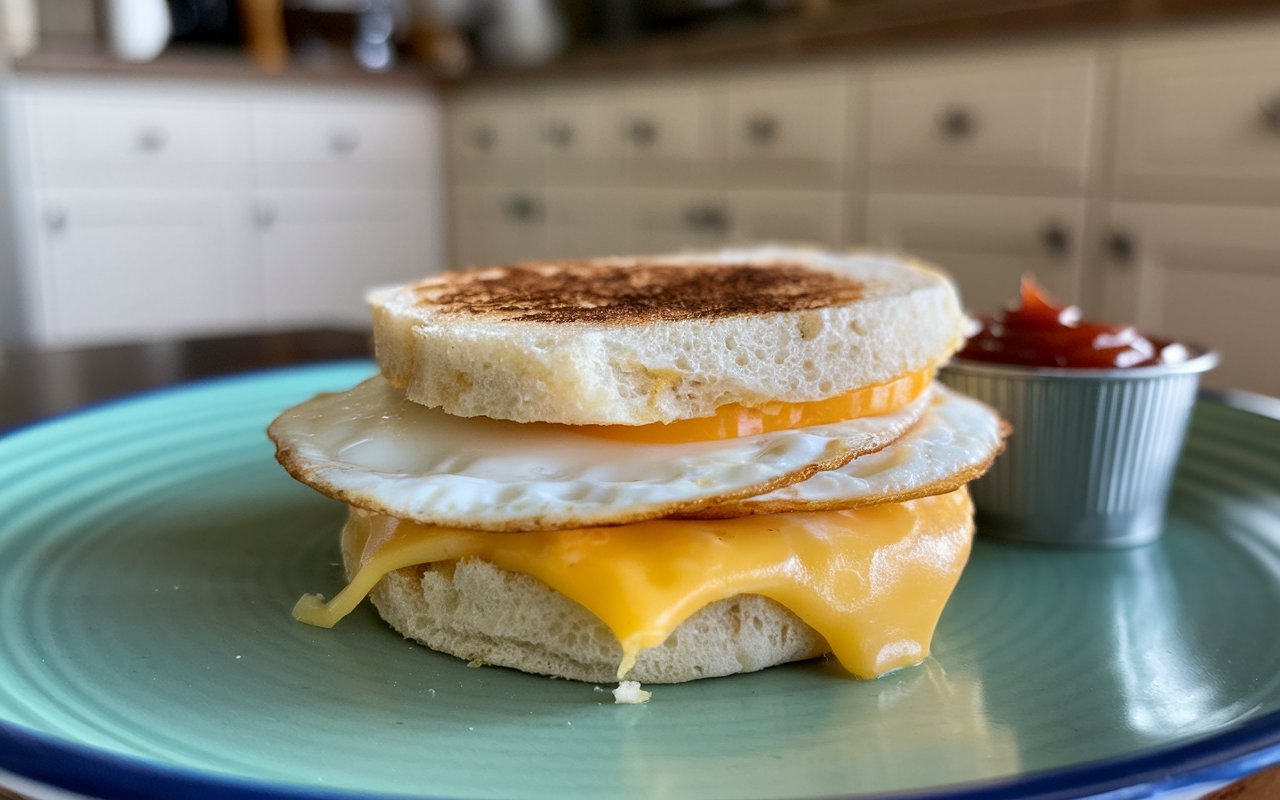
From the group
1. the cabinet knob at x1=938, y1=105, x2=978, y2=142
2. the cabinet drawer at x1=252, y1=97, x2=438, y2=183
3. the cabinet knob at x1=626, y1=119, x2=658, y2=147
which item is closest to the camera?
the cabinet knob at x1=938, y1=105, x2=978, y2=142

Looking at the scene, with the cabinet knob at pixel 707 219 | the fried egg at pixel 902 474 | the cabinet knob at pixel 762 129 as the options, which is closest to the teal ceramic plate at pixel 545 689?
the fried egg at pixel 902 474

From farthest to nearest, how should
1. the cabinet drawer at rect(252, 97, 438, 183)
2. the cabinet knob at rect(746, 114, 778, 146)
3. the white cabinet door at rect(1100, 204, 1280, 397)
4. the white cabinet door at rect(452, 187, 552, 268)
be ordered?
1. the cabinet drawer at rect(252, 97, 438, 183)
2. the white cabinet door at rect(452, 187, 552, 268)
3. the cabinet knob at rect(746, 114, 778, 146)
4. the white cabinet door at rect(1100, 204, 1280, 397)

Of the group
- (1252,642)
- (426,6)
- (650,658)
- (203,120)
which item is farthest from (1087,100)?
(426,6)

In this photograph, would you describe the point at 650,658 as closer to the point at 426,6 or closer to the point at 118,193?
the point at 118,193

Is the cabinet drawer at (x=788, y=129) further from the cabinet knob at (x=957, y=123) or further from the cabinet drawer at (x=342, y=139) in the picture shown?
the cabinet drawer at (x=342, y=139)

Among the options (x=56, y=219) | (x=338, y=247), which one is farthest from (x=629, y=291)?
(x=338, y=247)

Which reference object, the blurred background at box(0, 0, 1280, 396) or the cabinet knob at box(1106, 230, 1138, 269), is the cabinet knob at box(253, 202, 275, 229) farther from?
the cabinet knob at box(1106, 230, 1138, 269)

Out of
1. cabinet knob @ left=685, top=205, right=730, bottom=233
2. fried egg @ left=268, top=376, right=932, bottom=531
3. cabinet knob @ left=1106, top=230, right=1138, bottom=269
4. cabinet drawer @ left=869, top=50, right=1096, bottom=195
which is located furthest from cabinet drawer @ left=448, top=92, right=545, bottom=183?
fried egg @ left=268, top=376, right=932, bottom=531

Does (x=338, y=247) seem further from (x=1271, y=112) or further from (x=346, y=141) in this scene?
(x=1271, y=112)
